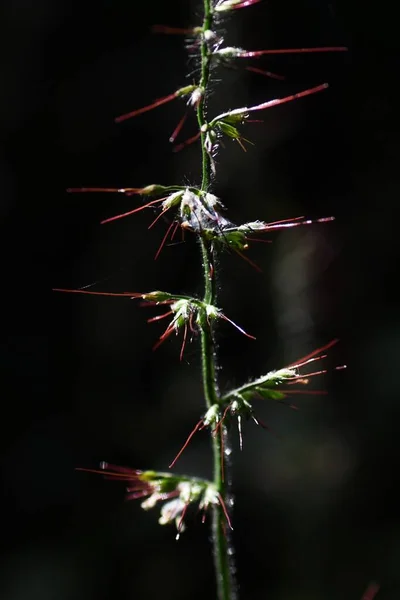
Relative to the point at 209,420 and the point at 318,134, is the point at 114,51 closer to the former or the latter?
the point at 318,134

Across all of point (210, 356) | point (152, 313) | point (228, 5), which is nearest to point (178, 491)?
point (210, 356)

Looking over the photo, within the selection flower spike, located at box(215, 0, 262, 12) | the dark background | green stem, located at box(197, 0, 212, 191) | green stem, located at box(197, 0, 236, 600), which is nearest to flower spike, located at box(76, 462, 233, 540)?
green stem, located at box(197, 0, 236, 600)

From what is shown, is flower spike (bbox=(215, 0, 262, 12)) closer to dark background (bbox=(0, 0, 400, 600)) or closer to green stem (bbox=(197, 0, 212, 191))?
green stem (bbox=(197, 0, 212, 191))

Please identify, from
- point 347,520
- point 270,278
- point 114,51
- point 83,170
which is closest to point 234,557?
point 347,520

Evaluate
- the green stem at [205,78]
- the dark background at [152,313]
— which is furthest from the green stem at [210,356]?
the dark background at [152,313]

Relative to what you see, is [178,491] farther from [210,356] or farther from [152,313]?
[152,313]
